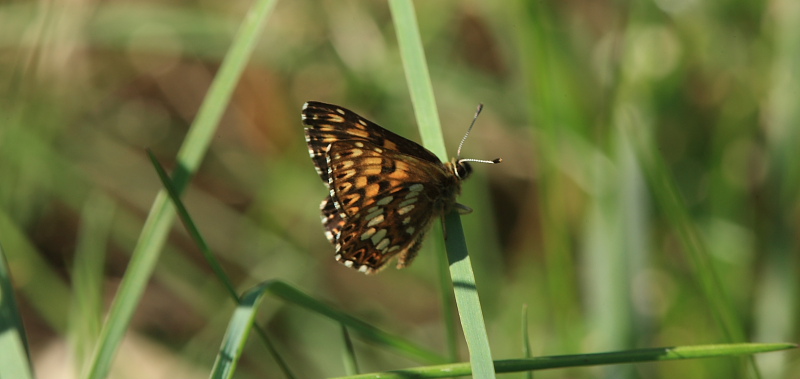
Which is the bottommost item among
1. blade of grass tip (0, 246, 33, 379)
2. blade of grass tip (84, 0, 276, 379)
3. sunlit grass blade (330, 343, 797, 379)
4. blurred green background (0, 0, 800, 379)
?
sunlit grass blade (330, 343, 797, 379)

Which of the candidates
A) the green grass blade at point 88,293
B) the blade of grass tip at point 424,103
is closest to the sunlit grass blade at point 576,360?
the blade of grass tip at point 424,103

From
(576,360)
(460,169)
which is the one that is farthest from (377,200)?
(576,360)

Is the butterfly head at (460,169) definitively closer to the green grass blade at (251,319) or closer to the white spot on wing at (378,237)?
the white spot on wing at (378,237)

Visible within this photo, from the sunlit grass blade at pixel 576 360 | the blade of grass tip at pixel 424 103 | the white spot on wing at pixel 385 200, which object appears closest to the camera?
the sunlit grass blade at pixel 576 360

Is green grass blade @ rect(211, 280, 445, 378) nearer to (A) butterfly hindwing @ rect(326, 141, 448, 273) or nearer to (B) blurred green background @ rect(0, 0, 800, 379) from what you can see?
(A) butterfly hindwing @ rect(326, 141, 448, 273)

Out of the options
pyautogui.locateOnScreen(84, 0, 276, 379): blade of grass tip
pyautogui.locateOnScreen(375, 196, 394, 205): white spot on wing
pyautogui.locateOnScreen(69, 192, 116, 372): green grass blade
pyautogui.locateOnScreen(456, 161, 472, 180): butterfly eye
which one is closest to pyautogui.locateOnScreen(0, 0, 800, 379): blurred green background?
pyautogui.locateOnScreen(69, 192, 116, 372): green grass blade

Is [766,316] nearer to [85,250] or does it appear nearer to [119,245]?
[85,250]
